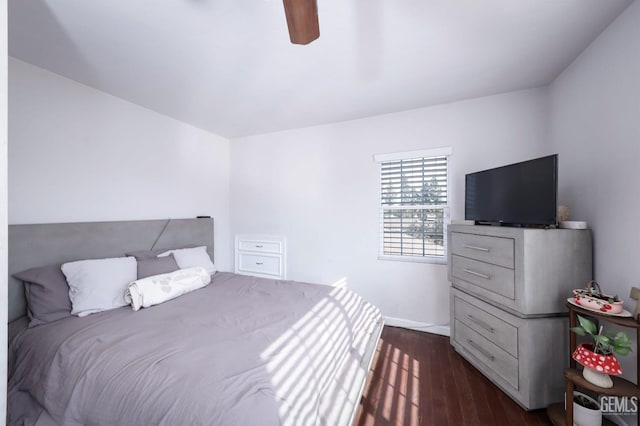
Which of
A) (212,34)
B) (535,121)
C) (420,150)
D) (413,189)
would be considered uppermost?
(212,34)

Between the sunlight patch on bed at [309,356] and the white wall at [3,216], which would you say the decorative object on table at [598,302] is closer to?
the sunlight patch on bed at [309,356]

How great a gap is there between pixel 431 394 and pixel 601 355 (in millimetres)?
1023

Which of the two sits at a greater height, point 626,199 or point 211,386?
point 626,199

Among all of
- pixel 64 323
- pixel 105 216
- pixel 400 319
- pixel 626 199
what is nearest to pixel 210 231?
pixel 105 216

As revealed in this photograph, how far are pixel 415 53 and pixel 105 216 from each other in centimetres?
307

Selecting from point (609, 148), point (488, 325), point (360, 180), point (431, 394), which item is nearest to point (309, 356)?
point (431, 394)

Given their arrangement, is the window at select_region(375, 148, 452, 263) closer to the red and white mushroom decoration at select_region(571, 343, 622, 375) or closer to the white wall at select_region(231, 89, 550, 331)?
the white wall at select_region(231, 89, 550, 331)

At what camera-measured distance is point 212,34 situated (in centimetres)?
159

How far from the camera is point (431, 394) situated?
1.79 m

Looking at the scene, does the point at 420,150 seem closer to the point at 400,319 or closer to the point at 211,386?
the point at 400,319

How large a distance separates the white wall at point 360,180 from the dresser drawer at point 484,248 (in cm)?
50

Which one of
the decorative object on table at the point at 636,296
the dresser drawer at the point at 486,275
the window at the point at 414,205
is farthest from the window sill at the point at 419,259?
the decorative object on table at the point at 636,296

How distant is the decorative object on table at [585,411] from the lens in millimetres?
1373

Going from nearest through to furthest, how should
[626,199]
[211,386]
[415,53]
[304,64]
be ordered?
1. [211,386]
2. [626,199]
3. [415,53]
4. [304,64]
